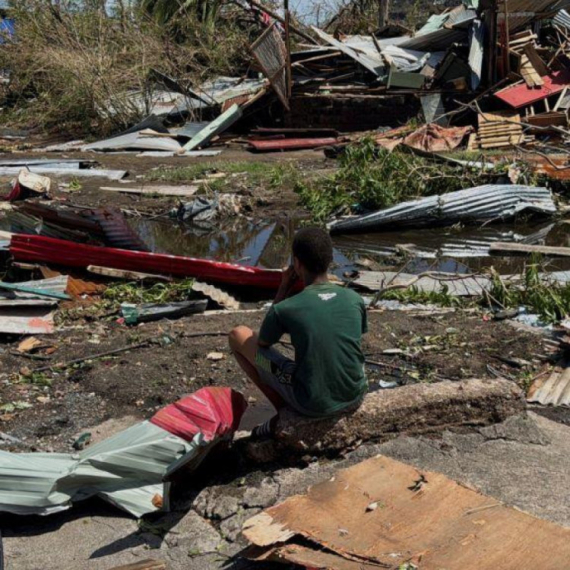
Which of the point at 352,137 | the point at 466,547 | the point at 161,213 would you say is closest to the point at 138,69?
the point at 352,137

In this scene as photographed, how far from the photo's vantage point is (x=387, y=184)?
37.2 ft

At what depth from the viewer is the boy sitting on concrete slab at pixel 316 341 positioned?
3.91m

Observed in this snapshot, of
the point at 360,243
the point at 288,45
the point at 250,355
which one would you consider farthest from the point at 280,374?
the point at 288,45

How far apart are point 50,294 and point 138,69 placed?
12.6 m

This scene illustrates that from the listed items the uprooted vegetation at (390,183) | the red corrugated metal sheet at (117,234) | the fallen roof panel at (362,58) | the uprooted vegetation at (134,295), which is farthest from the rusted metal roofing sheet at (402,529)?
the fallen roof panel at (362,58)

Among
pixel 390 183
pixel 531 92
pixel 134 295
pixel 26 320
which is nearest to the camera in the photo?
pixel 26 320

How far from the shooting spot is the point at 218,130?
18.0 m

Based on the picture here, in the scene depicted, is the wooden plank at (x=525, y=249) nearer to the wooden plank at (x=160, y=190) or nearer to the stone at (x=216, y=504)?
the wooden plank at (x=160, y=190)

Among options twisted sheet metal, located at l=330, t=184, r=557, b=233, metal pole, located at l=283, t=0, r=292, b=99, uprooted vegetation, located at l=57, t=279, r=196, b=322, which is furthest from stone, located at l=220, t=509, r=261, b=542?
metal pole, located at l=283, t=0, r=292, b=99

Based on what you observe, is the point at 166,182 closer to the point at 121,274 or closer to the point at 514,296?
the point at 121,274

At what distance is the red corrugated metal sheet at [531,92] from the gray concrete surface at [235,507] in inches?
528

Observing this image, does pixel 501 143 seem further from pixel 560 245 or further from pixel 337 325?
pixel 337 325

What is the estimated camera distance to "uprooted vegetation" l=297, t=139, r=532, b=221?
11.3m

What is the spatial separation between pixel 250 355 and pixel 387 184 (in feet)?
24.4
